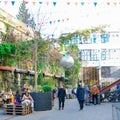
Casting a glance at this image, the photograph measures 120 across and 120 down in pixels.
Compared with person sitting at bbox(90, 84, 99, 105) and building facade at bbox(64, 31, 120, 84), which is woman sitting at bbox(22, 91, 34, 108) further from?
building facade at bbox(64, 31, 120, 84)

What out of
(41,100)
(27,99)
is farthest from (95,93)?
(27,99)

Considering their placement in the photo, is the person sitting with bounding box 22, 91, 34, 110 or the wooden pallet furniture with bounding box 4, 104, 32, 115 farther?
the person sitting with bounding box 22, 91, 34, 110

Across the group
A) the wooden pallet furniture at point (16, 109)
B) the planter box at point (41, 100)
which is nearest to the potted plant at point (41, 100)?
the planter box at point (41, 100)

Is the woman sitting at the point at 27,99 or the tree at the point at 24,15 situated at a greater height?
the tree at the point at 24,15

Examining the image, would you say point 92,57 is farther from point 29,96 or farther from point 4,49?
point 29,96

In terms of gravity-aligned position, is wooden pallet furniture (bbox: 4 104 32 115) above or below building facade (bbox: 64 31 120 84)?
below

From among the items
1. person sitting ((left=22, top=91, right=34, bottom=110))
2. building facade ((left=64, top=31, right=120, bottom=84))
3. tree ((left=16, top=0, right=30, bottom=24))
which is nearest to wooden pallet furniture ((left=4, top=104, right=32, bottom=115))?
person sitting ((left=22, top=91, right=34, bottom=110))

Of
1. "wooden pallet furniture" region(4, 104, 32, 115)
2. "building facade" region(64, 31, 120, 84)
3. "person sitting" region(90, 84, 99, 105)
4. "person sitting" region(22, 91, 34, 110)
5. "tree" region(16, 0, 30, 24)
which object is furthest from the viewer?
"building facade" region(64, 31, 120, 84)

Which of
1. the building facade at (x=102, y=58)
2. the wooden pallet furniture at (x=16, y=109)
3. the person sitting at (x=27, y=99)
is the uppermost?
the building facade at (x=102, y=58)

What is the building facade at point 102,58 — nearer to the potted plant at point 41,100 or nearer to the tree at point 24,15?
the tree at point 24,15

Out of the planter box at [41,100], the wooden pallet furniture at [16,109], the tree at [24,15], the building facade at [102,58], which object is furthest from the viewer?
the building facade at [102,58]

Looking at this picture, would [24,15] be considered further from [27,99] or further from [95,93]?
[27,99]

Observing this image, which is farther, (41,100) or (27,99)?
(41,100)

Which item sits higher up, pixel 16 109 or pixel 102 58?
pixel 102 58
